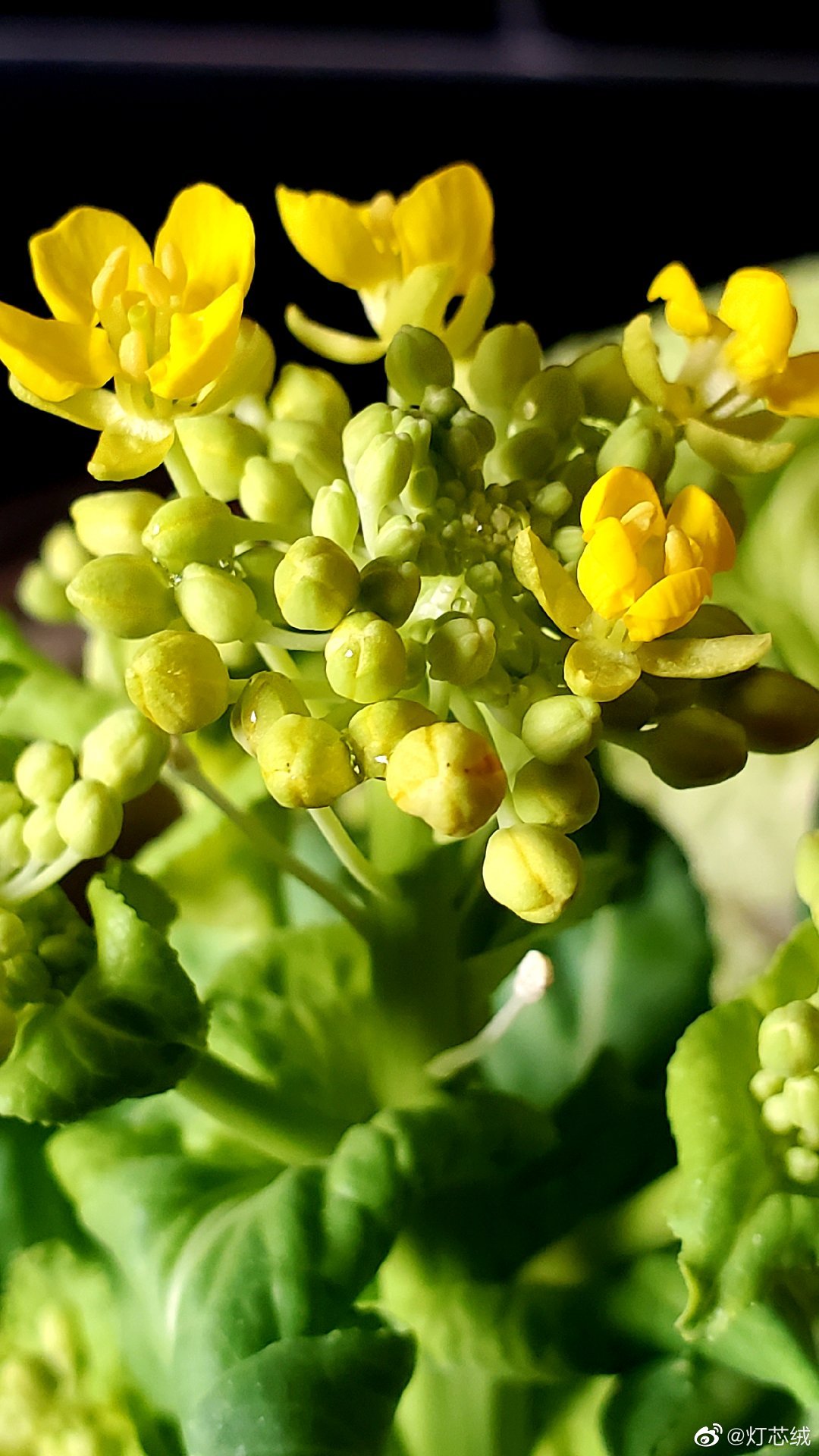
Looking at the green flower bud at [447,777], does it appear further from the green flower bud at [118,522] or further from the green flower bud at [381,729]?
the green flower bud at [118,522]

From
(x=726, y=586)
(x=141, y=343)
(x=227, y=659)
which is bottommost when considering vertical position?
(x=726, y=586)

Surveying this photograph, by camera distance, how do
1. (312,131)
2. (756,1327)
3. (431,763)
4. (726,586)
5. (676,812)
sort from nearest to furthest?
1. (431,763)
2. (756,1327)
3. (726,586)
4. (676,812)
5. (312,131)

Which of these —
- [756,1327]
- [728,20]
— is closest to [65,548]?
[756,1327]

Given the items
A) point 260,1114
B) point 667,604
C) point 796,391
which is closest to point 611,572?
point 667,604

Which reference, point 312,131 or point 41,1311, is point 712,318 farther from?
point 312,131

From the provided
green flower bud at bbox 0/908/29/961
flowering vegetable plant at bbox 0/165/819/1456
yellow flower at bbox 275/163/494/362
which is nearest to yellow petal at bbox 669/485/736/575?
flowering vegetable plant at bbox 0/165/819/1456
